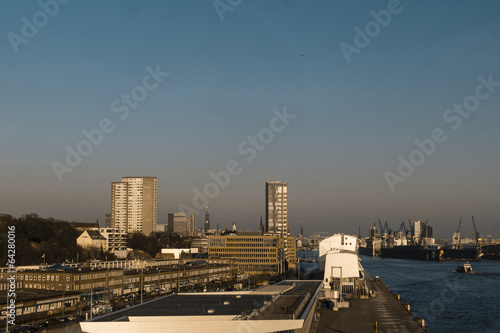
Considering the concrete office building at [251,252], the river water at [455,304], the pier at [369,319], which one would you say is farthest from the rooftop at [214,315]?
the concrete office building at [251,252]

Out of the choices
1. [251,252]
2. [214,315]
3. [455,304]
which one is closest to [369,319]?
[214,315]

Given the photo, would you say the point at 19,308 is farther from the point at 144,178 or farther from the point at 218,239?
the point at 144,178

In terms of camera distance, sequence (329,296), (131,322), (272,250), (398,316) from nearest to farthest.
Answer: (131,322) < (398,316) < (329,296) < (272,250)

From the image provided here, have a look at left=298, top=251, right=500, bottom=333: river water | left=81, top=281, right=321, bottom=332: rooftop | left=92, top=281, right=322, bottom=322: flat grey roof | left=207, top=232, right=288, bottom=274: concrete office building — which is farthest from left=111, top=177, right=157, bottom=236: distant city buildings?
left=81, top=281, right=321, bottom=332: rooftop

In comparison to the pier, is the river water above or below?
below

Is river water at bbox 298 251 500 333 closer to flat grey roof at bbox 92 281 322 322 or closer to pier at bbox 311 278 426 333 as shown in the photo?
pier at bbox 311 278 426 333

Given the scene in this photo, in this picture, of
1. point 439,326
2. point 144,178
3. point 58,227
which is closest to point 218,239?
point 58,227
